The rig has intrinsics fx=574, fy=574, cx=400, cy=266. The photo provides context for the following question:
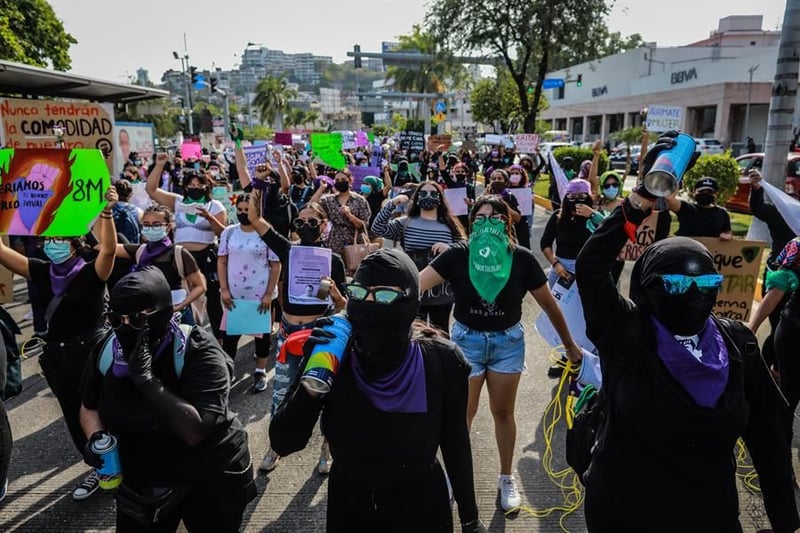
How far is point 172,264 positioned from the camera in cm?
468

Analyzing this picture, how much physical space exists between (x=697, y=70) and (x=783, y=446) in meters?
43.0

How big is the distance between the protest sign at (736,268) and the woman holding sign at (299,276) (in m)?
3.36

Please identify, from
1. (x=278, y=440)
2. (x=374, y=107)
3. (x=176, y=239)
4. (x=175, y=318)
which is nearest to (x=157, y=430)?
(x=175, y=318)

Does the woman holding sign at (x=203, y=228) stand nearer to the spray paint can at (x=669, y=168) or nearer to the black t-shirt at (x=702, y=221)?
the spray paint can at (x=669, y=168)

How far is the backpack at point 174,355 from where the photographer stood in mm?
2406

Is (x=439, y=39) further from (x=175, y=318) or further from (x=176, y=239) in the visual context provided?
(x=175, y=318)

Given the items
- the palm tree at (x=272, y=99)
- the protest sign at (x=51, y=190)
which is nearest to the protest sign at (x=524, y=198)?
the protest sign at (x=51, y=190)

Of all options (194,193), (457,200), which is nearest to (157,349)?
(194,193)

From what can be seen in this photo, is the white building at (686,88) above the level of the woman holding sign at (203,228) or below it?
above

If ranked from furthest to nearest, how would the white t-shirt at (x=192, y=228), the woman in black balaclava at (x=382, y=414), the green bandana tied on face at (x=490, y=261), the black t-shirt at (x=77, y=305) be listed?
the white t-shirt at (x=192, y=228) < the black t-shirt at (x=77, y=305) < the green bandana tied on face at (x=490, y=261) < the woman in black balaclava at (x=382, y=414)

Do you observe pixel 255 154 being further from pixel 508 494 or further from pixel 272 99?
pixel 272 99

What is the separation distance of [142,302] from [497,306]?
1.97 meters

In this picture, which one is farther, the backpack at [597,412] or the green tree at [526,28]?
the green tree at [526,28]

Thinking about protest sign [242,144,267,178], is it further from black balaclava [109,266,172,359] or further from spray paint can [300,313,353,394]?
spray paint can [300,313,353,394]
